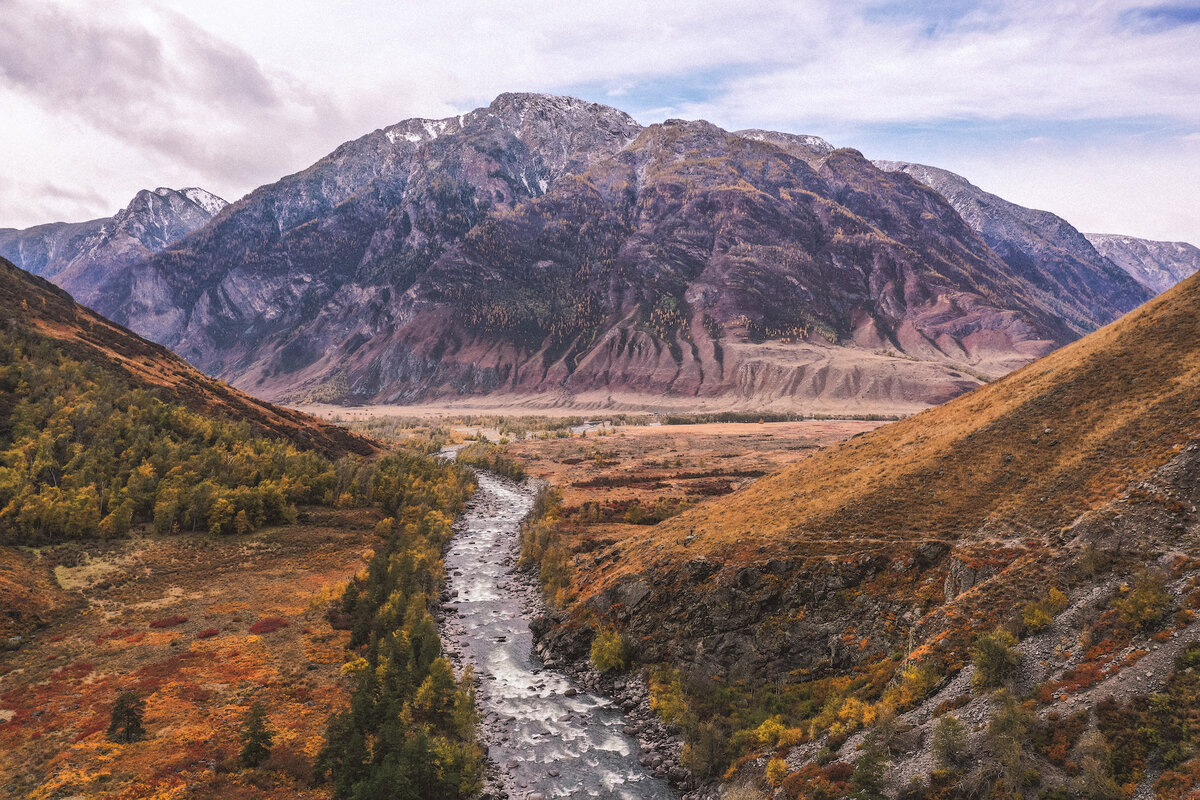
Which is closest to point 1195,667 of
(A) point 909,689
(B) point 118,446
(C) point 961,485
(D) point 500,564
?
(A) point 909,689

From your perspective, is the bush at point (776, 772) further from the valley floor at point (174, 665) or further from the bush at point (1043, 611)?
the valley floor at point (174, 665)

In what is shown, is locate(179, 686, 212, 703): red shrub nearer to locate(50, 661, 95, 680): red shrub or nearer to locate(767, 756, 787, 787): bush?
locate(50, 661, 95, 680): red shrub

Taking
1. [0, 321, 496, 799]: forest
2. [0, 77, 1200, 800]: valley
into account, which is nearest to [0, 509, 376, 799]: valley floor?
[0, 77, 1200, 800]: valley

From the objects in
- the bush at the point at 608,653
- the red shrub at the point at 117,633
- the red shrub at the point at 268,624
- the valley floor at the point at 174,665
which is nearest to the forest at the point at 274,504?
the valley floor at the point at 174,665

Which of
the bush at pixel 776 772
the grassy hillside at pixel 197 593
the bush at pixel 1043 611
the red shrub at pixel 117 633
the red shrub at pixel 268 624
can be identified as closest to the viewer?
the bush at pixel 1043 611

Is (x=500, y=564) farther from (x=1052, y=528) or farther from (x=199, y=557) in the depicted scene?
(x=1052, y=528)
